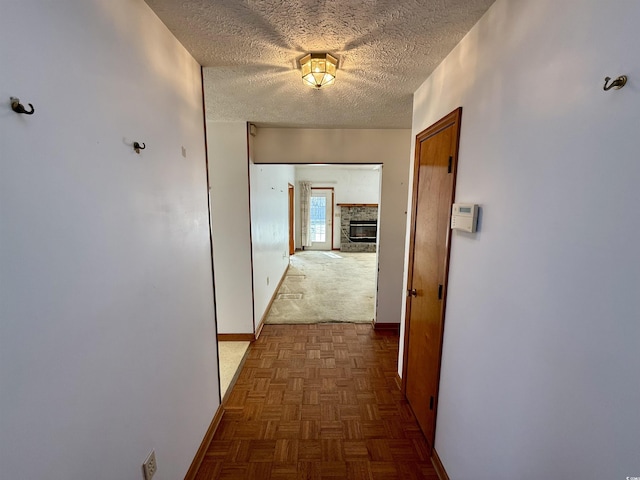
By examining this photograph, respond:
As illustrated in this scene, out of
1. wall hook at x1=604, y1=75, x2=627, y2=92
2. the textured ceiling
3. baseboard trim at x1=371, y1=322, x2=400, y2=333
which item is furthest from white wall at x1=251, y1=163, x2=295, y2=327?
wall hook at x1=604, y1=75, x2=627, y2=92

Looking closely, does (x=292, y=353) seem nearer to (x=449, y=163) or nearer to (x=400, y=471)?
(x=400, y=471)

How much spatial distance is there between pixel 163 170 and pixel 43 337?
820 mm

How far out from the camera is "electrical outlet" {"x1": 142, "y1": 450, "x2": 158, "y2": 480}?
108cm

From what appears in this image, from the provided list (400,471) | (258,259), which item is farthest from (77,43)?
(258,259)

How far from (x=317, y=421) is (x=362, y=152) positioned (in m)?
2.69

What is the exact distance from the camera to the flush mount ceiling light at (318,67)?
1.46 m

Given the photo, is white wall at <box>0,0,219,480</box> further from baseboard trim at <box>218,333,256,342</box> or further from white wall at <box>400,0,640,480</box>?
baseboard trim at <box>218,333,256,342</box>

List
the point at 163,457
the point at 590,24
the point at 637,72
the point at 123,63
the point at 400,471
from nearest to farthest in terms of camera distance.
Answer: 1. the point at 637,72
2. the point at 590,24
3. the point at 123,63
4. the point at 163,457
5. the point at 400,471

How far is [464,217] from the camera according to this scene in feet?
4.14

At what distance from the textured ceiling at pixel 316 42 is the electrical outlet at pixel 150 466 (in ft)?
6.23

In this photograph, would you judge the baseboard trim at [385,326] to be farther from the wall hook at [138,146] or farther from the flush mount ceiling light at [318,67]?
the wall hook at [138,146]

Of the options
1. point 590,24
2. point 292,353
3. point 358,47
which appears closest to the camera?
point 590,24


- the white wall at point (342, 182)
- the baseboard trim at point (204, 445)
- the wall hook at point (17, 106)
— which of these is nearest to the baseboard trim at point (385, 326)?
the baseboard trim at point (204, 445)

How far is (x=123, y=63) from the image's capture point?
0.97 metres
